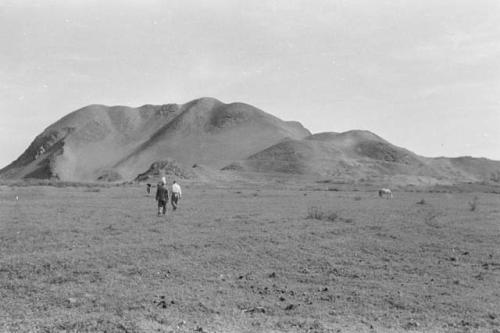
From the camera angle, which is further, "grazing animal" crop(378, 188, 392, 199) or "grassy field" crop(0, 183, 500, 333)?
"grazing animal" crop(378, 188, 392, 199)

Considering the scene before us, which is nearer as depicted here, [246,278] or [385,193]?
[246,278]

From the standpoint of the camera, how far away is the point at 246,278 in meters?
12.9

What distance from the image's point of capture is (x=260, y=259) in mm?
15047

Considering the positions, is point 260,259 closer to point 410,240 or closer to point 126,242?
point 126,242

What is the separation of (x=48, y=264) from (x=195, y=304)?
487 centimetres

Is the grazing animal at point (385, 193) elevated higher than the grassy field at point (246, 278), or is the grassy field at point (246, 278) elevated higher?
the grazing animal at point (385, 193)

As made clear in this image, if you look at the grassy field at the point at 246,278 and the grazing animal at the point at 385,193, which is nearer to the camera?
the grassy field at the point at 246,278

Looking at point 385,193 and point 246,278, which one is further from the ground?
point 385,193

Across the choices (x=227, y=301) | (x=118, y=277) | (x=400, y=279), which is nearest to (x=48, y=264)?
(x=118, y=277)

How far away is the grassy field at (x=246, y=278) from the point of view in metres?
9.58

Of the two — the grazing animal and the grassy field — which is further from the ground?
the grazing animal

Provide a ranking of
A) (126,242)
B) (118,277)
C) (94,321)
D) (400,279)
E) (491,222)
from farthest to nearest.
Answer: (491,222) < (126,242) < (400,279) < (118,277) < (94,321)

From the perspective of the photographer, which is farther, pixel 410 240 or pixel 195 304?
pixel 410 240

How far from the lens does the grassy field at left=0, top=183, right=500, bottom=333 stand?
9578 mm
